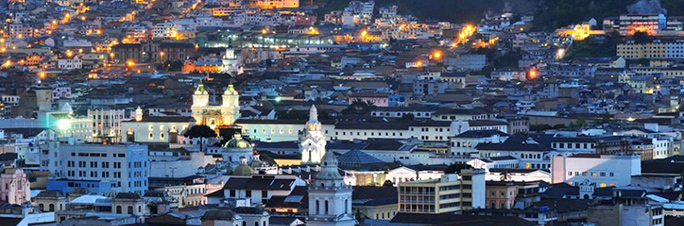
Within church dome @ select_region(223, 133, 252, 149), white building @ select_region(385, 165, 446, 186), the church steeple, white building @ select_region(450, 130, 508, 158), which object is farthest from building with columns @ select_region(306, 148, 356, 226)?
white building @ select_region(450, 130, 508, 158)

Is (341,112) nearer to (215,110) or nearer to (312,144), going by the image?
(215,110)

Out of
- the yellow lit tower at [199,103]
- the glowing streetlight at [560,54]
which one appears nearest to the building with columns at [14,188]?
the yellow lit tower at [199,103]

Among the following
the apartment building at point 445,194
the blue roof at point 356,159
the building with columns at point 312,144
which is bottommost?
the apartment building at point 445,194

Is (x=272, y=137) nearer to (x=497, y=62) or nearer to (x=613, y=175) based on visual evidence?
(x=613, y=175)

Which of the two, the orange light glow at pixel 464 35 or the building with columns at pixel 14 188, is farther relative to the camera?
the orange light glow at pixel 464 35

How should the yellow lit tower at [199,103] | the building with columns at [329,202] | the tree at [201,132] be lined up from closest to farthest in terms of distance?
1. the building with columns at [329,202]
2. the tree at [201,132]
3. the yellow lit tower at [199,103]

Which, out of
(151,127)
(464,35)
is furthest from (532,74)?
(151,127)

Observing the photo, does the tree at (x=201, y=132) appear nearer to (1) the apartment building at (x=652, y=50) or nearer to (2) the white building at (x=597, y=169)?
(2) the white building at (x=597, y=169)
